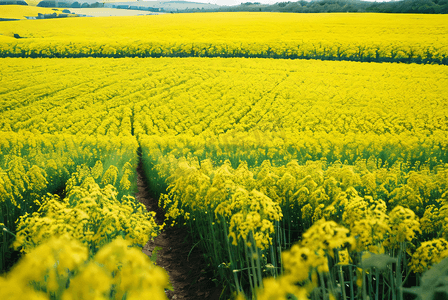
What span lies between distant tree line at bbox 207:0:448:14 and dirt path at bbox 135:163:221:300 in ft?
213

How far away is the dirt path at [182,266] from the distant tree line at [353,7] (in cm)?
6507

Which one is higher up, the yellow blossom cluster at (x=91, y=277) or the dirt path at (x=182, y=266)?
the yellow blossom cluster at (x=91, y=277)

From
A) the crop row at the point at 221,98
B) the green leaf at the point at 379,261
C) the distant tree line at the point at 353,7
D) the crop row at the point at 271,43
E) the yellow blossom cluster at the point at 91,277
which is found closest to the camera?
the yellow blossom cluster at the point at 91,277

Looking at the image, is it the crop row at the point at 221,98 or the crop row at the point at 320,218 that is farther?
the crop row at the point at 221,98

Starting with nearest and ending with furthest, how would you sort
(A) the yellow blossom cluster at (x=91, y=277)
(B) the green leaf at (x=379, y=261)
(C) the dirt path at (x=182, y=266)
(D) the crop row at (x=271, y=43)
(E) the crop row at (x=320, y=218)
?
(A) the yellow blossom cluster at (x=91, y=277) → (B) the green leaf at (x=379, y=261) → (E) the crop row at (x=320, y=218) → (C) the dirt path at (x=182, y=266) → (D) the crop row at (x=271, y=43)

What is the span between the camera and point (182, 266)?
21.5 feet

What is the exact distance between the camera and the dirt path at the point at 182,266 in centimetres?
564

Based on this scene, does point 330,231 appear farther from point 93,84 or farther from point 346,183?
point 93,84

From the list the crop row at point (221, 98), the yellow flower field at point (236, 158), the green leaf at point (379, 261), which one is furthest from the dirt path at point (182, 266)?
the crop row at point (221, 98)

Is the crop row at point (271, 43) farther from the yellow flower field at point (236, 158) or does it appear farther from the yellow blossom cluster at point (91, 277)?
the yellow blossom cluster at point (91, 277)

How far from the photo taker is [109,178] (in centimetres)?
762

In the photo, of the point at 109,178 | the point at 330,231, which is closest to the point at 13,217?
the point at 109,178

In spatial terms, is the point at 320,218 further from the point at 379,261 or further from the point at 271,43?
the point at 271,43

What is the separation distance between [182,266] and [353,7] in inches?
3103
